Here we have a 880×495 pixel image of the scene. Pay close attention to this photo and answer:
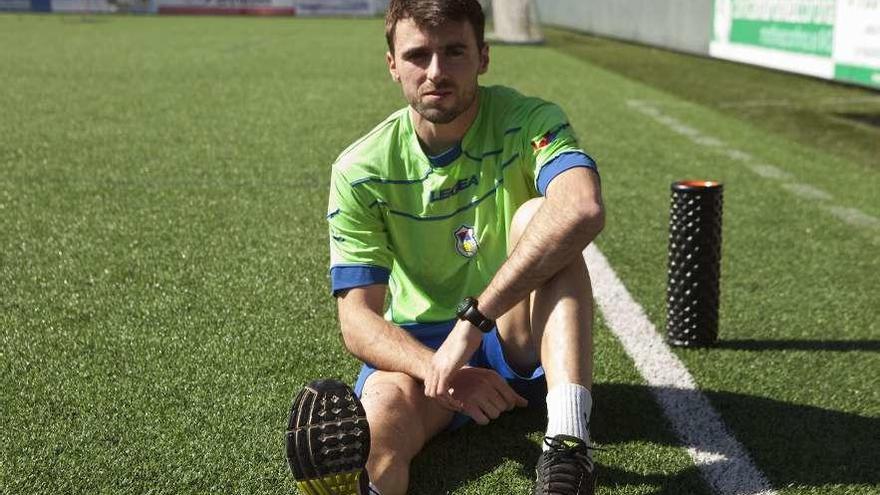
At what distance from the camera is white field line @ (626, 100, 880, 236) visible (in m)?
6.81

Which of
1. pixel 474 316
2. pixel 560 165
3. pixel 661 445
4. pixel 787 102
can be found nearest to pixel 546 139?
pixel 560 165

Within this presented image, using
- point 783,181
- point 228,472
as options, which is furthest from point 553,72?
point 228,472

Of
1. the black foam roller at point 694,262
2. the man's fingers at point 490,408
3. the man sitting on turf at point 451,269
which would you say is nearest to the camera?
the man sitting on turf at point 451,269

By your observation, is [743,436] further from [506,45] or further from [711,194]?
[506,45]

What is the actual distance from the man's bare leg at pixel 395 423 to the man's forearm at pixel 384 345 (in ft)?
0.21

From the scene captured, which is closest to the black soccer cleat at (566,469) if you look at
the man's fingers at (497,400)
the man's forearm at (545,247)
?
the man's fingers at (497,400)

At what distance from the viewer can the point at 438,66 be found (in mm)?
3146

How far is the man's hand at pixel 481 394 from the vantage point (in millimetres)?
2994

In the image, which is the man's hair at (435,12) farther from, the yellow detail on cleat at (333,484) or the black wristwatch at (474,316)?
the yellow detail on cleat at (333,484)

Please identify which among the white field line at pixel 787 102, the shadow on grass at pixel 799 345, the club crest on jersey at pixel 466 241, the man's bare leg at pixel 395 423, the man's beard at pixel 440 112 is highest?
the man's beard at pixel 440 112

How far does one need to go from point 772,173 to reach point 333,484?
6224mm

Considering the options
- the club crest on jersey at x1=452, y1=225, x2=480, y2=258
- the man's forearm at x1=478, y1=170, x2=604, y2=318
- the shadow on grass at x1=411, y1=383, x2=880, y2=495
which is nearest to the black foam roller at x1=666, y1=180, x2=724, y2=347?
the shadow on grass at x1=411, y1=383, x2=880, y2=495

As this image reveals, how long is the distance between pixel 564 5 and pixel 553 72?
67.9ft

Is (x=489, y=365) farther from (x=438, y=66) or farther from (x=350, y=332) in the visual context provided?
(x=438, y=66)
